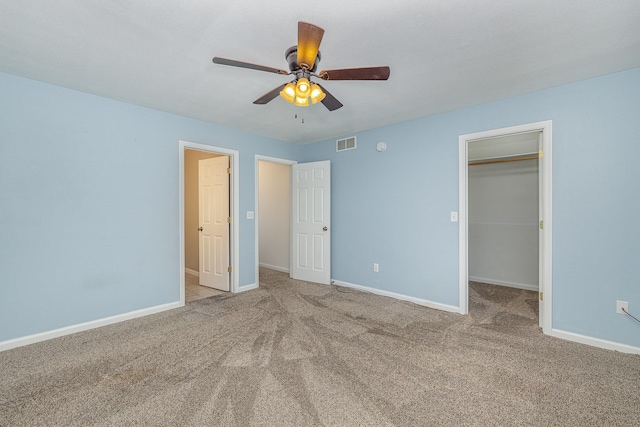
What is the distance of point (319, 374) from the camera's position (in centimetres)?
207

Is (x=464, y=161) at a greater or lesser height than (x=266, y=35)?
lesser

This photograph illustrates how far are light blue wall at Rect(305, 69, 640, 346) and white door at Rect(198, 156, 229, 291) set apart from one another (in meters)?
2.23

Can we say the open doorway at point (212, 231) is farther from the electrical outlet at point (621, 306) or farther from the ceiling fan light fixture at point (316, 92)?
the electrical outlet at point (621, 306)

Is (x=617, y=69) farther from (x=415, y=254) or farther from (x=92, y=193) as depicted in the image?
(x=92, y=193)

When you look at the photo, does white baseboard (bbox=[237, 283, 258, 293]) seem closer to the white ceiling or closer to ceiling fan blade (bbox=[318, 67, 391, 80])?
the white ceiling

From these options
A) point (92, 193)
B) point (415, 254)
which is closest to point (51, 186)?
point (92, 193)

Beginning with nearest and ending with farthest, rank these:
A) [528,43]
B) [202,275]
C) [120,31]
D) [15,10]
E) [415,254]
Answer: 1. [15,10]
2. [120,31]
3. [528,43]
4. [415,254]
5. [202,275]

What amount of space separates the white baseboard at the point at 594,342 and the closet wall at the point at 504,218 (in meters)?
1.81

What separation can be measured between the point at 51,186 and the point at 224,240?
6.75ft

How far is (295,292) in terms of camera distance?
4125mm

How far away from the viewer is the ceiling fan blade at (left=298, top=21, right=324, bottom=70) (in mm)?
1467

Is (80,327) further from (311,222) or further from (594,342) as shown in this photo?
(594,342)

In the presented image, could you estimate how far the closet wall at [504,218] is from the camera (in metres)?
4.27

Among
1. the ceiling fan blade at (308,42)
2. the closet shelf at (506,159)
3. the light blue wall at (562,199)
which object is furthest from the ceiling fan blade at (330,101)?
the closet shelf at (506,159)
